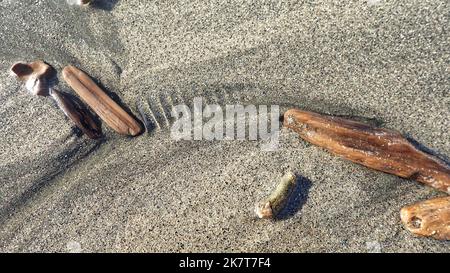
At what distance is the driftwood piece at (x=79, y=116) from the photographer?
2.66 metres

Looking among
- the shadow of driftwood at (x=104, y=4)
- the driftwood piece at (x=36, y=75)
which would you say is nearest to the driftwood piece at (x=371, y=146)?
the shadow of driftwood at (x=104, y=4)

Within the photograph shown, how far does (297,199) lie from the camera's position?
247 centimetres

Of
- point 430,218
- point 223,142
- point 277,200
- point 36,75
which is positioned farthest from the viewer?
point 36,75

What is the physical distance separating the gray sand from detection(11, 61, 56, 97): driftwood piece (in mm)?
52

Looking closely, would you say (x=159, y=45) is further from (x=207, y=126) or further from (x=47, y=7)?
(x=47, y=7)

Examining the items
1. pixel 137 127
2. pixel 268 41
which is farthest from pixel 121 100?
pixel 268 41

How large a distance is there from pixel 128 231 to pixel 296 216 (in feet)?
2.91

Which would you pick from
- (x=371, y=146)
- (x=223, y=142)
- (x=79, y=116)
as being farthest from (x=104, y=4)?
(x=371, y=146)

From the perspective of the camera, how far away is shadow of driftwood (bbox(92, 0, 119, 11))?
288 cm

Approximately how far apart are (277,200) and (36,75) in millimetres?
1542

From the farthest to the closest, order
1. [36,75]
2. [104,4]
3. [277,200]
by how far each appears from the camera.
A: [104,4], [36,75], [277,200]

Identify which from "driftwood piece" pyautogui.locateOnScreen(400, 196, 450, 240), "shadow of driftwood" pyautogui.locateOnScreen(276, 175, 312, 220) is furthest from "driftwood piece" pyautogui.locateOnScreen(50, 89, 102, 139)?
"driftwood piece" pyautogui.locateOnScreen(400, 196, 450, 240)

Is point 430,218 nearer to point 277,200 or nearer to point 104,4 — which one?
point 277,200

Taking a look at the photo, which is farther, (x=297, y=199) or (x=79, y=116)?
(x=79, y=116)
